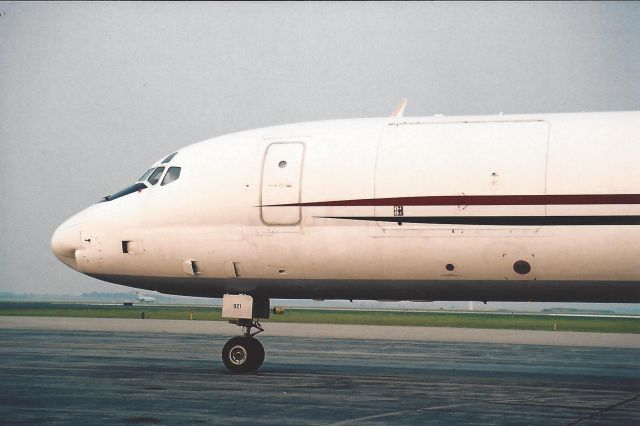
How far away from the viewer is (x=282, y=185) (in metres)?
19.3

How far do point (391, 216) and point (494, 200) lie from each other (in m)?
2.25

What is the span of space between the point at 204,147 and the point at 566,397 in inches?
417

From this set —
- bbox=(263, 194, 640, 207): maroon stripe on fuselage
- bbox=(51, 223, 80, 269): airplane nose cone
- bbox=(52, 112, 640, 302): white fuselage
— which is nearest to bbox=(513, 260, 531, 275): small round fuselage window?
bbox=(52, 112, 640, 302): white fuselage

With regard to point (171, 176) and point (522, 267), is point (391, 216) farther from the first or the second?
point (171, 176)

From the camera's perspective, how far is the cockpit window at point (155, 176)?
21.0 m

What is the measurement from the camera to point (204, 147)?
21.0m

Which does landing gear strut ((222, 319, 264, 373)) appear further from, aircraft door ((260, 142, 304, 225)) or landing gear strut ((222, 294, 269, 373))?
aircraft door ((260, 142, 304, 225))

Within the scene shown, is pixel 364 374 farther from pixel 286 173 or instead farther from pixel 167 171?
pixel 167 171

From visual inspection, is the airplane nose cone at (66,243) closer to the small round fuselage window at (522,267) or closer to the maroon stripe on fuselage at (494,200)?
the maroon stripe on fuselage at (494,200)

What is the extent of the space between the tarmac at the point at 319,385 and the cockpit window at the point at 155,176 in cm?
478

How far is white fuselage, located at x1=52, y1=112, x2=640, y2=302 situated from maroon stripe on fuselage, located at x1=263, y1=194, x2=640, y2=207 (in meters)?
0.03

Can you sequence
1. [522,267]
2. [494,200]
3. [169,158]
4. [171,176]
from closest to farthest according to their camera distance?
1. [494,200]
2. [522,267]
3. [171,176]
4. [169,158]

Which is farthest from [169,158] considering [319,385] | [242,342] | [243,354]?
[319,385]

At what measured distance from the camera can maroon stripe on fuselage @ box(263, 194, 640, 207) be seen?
16.8 m
